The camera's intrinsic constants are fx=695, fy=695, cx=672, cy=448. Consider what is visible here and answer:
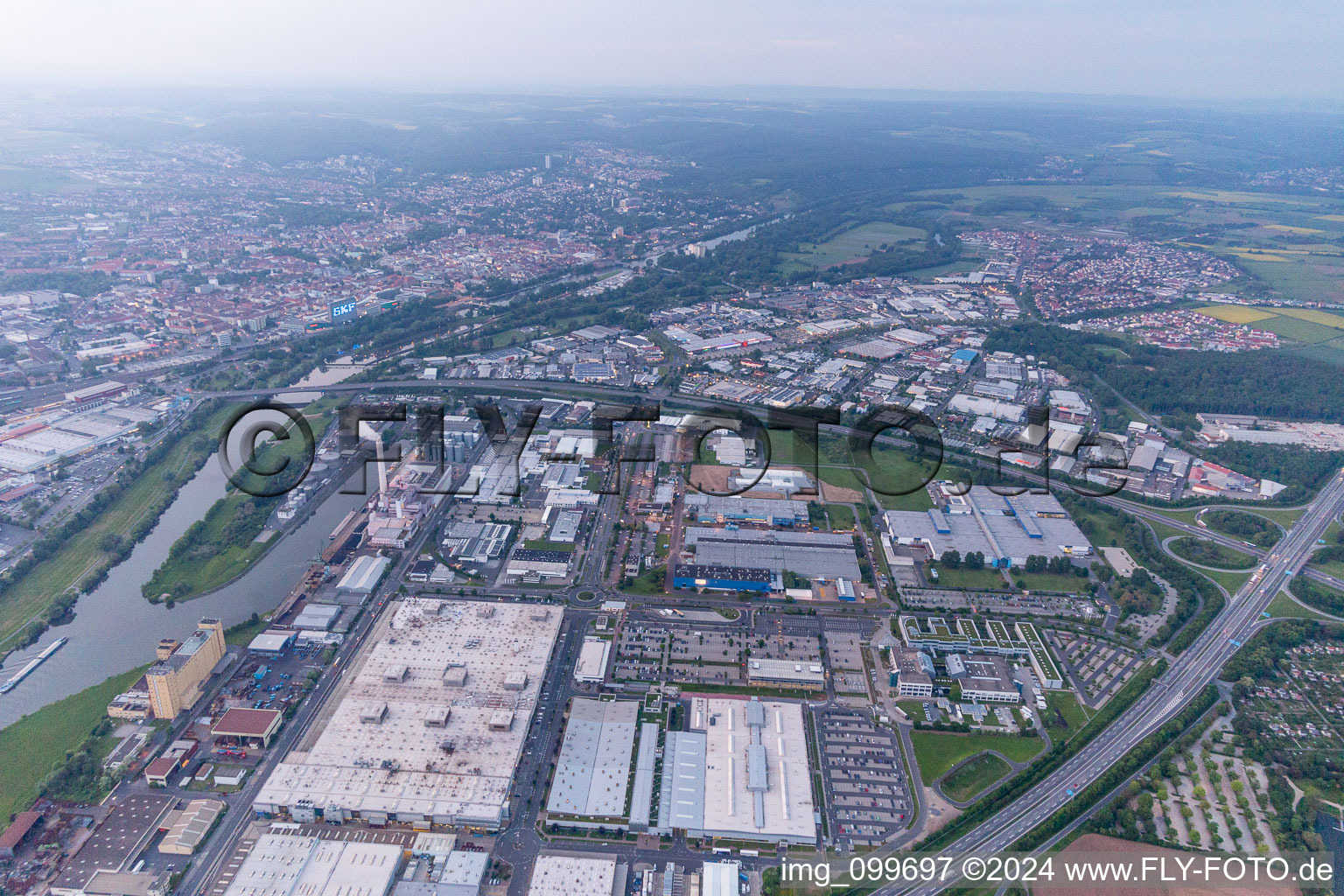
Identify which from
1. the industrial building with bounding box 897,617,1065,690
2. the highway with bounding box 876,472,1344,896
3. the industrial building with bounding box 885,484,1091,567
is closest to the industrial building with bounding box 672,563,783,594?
the industrial building with bounding box 897,617,1065,690

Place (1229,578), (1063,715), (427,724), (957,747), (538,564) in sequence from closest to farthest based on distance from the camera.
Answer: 1. (427,724)
2. (957,747)
3. (1063,715)
4. (538,564)
5. (1229,578)

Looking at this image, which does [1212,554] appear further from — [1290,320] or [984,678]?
[1290,320]

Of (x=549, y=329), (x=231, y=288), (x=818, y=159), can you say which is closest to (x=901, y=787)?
(x=549, y=329)

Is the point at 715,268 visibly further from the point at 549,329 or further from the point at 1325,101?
the point at 1325,101

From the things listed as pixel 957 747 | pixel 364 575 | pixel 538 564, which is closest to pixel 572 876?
pixel 957 747

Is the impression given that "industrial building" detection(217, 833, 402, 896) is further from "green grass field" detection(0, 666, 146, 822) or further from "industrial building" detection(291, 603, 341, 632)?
"industrial building" detection(291, 603, 341, 632)

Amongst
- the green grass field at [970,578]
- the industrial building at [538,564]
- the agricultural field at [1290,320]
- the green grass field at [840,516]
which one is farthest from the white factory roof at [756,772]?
the agricultural field at [1290,320]

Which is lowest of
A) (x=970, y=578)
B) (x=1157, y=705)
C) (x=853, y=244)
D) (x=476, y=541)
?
(x=1157, y=705)

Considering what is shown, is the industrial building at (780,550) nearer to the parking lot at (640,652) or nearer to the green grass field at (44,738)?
the parking lot at (640,652)
